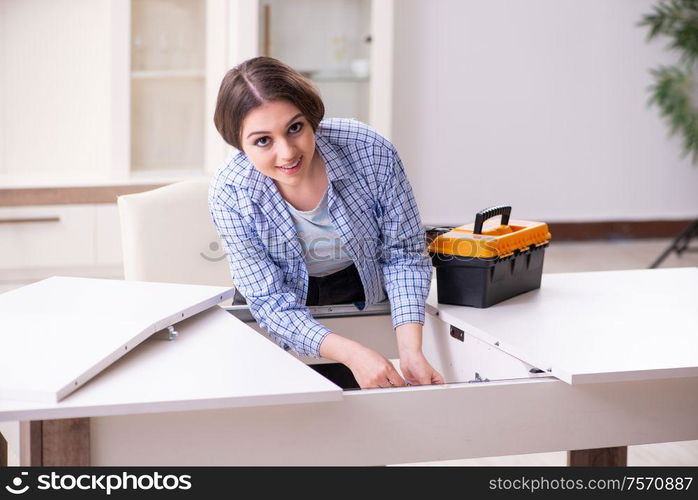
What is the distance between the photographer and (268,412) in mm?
1396

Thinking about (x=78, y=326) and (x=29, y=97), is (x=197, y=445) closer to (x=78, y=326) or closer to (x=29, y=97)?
(x=78, y=326)

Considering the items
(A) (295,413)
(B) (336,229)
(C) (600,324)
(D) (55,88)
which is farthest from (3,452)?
(D) (55,88)

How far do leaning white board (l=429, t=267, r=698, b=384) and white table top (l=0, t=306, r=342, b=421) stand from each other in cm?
43

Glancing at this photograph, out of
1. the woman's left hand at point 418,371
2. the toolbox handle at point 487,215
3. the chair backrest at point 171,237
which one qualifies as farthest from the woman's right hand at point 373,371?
the chair backrest at point 171,237

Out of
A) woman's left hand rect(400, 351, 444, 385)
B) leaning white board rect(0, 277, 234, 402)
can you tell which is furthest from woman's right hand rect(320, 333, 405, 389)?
leaning white board rect(0, 277, 234, 402)

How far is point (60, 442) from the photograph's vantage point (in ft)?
4.30

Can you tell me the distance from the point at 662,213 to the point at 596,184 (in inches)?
17.9

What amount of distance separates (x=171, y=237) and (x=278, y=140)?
61 centimetres

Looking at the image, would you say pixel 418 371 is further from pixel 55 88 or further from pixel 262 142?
pixel 55 88

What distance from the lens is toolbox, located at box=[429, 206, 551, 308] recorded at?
6.18 ft

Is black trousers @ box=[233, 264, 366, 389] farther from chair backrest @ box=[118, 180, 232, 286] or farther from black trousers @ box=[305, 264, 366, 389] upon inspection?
chair backrest @ box=[118, 180, 232, 286]

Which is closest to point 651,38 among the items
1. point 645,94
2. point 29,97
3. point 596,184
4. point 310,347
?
point 645,94

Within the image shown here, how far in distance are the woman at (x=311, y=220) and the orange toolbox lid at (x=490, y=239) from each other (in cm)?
6
